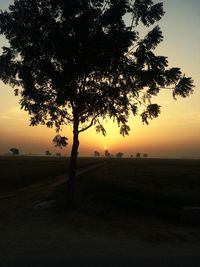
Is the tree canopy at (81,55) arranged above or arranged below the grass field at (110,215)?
above

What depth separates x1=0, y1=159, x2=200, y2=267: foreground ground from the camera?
43.6 ft

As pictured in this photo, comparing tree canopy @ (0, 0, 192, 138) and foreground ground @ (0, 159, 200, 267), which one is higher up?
tree canopy @ (0, 0, 192, 138)

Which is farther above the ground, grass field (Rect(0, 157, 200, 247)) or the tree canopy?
the tree canopy

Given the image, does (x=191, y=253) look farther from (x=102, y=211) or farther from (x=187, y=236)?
(x=102, y=211)

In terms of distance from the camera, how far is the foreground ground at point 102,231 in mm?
13281

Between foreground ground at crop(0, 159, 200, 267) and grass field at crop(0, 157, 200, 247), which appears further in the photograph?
grass field at crop(0, 157, 200, 247)

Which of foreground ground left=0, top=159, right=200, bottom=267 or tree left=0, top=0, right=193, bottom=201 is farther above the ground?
tree left=0, top=0, right=193, bottom=201

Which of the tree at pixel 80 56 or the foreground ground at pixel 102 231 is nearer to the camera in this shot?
the foreground ground at pixel 102 231

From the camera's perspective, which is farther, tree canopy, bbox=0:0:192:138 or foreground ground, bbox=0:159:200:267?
tree canopy, bbox=0:0:192:138

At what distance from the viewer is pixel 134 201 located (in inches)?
1065

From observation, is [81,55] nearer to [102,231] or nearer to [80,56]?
[80,56]

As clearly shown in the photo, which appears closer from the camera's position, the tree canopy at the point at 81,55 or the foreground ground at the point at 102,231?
the foreground ground at the point at 102,231

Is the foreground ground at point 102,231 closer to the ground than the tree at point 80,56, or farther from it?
closer to the ground

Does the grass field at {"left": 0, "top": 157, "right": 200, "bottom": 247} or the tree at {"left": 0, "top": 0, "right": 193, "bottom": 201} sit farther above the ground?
the tree at {"left": 0, "top": 0, "right": 193, "bottom": 201}
